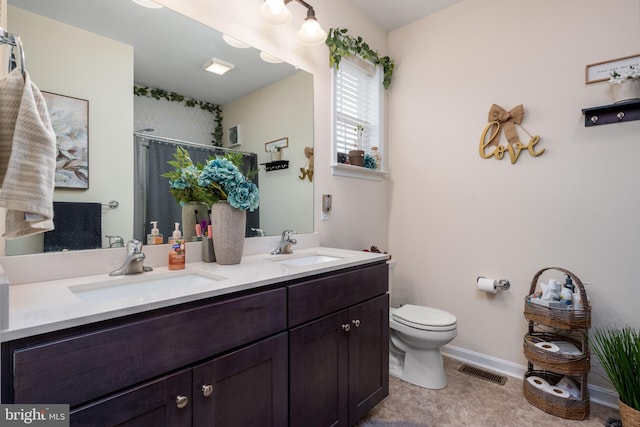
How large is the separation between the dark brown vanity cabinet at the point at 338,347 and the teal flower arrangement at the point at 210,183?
0.46m

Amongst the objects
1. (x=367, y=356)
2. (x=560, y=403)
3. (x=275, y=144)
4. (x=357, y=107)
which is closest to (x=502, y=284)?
(x=560, y=403)

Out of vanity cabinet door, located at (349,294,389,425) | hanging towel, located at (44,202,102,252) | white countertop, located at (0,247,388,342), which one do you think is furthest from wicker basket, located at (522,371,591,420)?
hanging towel, located at (44,202,102,252)

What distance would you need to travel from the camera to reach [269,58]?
1845mm

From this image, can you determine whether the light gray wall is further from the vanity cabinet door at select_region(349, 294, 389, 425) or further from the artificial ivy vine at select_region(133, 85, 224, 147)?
the artificial ivy vine at select_region(133, 85, 224, 147)

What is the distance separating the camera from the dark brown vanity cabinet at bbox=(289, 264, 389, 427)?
125 cm

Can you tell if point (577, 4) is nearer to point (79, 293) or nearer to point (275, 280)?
point (275, 280)

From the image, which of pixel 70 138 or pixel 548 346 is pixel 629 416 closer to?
pixel 548 346

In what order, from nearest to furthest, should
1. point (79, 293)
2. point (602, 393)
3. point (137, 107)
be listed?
point (79, 293) < point (137, 107) < point (602, 393)

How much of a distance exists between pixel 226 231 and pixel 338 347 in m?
0.72

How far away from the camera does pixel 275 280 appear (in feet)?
3.78

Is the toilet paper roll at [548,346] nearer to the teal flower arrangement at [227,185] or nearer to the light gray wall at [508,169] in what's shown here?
the light gray wall at [508,169]

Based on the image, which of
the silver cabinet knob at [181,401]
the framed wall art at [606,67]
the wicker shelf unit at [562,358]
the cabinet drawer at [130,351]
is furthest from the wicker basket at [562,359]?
the silver cabinet knob at [181,401]

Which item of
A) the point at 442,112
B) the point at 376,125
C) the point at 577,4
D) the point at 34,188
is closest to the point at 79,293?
the point at 34,188

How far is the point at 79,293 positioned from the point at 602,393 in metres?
2.68
